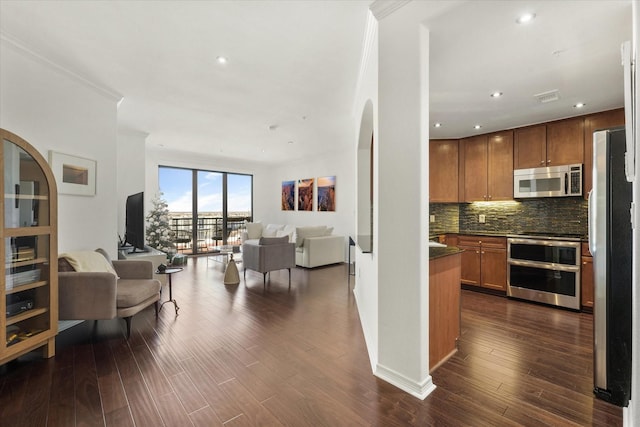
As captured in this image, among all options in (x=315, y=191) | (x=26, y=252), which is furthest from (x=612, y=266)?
(x=315, y=191)

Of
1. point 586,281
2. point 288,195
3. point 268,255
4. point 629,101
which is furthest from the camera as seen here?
point 288,195

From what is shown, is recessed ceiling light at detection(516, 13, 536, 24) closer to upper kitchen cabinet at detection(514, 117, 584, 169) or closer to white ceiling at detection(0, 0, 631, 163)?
white ceiling at detection(0, 0, 631, 163)

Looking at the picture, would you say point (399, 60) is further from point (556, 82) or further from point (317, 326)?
point (317, 326)

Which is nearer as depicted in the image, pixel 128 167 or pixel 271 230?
pixel 128 167

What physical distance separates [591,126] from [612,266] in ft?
9.22

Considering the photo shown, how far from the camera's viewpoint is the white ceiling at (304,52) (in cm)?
207

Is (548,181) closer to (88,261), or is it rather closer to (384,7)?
(384,7)

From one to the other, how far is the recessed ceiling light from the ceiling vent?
1.50 meters

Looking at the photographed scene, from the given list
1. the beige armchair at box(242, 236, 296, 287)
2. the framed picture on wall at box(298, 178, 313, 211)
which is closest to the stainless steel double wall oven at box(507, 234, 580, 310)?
the beige armchair at box(242, 236, 296, 287)

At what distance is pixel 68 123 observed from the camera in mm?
3168

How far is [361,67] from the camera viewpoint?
9.60ft

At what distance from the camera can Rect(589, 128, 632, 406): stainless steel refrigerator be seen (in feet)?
6.11

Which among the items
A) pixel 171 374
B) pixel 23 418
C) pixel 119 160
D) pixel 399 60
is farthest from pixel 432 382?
pixel 119 160

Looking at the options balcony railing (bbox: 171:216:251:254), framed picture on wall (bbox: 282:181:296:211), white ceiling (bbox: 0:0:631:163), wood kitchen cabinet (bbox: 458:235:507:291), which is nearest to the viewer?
white ceiling (bbox: 0:0:631:163)
